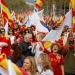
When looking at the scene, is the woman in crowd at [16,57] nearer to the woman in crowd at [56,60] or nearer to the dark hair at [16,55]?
the dark hair at [16,55]

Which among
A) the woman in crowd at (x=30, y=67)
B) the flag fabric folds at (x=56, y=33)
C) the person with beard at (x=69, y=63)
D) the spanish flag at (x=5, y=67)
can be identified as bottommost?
the person with beard at (x=69, y=63)

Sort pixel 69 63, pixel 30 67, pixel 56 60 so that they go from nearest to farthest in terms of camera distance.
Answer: pixel 30 67, pixel 56 60, pixel 69 63

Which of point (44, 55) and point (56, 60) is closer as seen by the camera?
point (44, 55)

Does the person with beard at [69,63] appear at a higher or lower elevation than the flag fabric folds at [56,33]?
lower

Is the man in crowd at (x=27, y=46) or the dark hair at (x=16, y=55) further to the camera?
the man in crowd at (x=27, y=46)

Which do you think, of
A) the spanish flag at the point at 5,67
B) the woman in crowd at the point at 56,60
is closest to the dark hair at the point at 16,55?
the woman in crowd at the point at 56,60

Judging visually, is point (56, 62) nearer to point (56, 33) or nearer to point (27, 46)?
point (27, 46)

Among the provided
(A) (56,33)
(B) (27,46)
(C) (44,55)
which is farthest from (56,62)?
(C) (44,55)

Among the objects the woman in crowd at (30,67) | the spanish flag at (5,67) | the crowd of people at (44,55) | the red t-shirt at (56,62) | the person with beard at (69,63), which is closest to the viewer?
the spanish flag at (5,67)

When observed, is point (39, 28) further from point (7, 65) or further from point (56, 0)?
point (56, 0)

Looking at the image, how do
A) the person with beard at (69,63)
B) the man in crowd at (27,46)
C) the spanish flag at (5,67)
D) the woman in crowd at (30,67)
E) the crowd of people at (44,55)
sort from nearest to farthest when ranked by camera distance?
the spanish flag at (5,67)
the woman in crowd at (30,67)
the crowd of people at (44,55)
the person with beard at (69,63)
the man in crowd at (27,46)

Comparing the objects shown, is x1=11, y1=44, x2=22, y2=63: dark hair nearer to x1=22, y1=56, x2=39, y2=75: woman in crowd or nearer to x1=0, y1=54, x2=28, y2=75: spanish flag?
x1=22, y1=56, x2=39, y2=75: woman in crowd

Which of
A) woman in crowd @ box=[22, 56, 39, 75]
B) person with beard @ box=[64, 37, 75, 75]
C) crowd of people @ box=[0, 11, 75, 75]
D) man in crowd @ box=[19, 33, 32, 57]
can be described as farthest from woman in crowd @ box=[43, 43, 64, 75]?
woman in crowd @ box=[22, 56, 39, 75]

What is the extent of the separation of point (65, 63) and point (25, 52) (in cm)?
111
